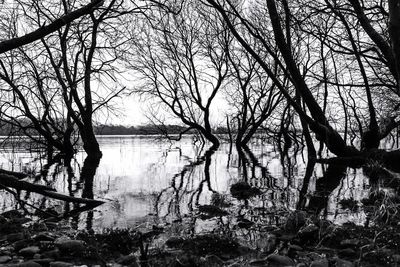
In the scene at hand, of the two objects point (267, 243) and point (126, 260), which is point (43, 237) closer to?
point (126, 260)

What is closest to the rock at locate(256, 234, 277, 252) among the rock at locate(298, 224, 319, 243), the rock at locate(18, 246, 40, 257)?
the rock at locate(298, 224, 319, 243)

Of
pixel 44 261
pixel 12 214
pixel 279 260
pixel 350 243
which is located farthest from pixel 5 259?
pixel 350 243

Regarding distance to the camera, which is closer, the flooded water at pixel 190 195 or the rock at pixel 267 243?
the rock at pixel 267 243

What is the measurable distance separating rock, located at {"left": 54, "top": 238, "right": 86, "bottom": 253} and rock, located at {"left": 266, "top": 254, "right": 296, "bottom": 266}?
1.98 metres

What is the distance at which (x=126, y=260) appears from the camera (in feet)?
12.1

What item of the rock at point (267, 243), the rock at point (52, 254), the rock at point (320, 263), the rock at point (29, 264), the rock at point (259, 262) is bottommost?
the rock at point (267, 243)

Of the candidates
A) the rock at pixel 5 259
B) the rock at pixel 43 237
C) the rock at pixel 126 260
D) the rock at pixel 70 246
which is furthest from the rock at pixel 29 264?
the rock at pixel 43 237

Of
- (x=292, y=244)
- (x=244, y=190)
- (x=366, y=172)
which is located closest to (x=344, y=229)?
(x=292, y=244)

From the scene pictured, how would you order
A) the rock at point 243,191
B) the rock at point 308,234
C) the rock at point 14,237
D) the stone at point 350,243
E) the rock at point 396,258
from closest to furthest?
1. the rock at point 396,258
2. the stone at point 350,243
3. the rock at point 308,234
4. the rock at point 14,237
5. the rock at point 243,191

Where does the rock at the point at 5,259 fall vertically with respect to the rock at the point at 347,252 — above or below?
above

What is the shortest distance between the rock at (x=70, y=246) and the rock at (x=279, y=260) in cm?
198

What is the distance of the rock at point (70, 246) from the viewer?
398 cm

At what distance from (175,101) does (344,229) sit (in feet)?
87.2

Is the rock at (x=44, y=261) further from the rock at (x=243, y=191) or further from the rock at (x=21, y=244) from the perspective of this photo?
the rock at (x=243, y=191)
